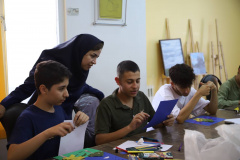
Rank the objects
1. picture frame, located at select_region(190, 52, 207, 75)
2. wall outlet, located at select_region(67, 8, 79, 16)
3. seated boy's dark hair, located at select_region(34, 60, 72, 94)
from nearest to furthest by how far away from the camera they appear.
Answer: seated boy's dark hair, located at select_region(34, 60, 72, 94) → wall outlet, located at select_region(67, 8, 79, 16) → picture frame, located at select_region(190, 52, 207, 75)

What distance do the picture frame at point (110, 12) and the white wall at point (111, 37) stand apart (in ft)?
0.18

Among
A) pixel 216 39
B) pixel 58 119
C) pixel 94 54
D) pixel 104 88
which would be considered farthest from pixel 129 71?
pixel 216 39

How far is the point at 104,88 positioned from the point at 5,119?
77.3 inches

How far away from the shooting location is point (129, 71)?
190 centimetres

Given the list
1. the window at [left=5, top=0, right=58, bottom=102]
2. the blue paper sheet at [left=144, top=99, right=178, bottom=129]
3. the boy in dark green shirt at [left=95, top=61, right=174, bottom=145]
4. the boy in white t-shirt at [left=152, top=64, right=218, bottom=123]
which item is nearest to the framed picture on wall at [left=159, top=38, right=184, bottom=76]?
the window at [left=5, top=0, right=58, bottom=102]

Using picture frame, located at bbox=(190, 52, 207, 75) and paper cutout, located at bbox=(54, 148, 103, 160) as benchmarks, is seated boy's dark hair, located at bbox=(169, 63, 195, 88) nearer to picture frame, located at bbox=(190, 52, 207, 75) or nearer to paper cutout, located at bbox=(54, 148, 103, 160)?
paper cutout, located at bbox=(54, 148, 103, 160)

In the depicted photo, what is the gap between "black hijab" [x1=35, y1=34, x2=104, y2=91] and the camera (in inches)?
85.9

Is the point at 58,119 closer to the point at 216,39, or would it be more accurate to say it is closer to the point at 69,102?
the point at 69,102

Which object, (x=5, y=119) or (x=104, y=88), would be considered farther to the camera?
(x=104, y=88)

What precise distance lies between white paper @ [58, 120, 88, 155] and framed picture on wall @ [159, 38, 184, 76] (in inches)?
137

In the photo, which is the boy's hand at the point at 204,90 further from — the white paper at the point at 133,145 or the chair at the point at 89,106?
the white paper at the point at 133,145

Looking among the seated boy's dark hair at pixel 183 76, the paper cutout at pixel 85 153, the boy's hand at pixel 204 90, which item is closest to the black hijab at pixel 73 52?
the seated boy's dark hair at pixel 183 76

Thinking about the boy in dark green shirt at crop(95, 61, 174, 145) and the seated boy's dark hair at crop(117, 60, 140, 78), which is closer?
the boy in dark green shirt at crop(95, 61, 174, 145)

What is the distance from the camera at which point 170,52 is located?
15.7 ft
